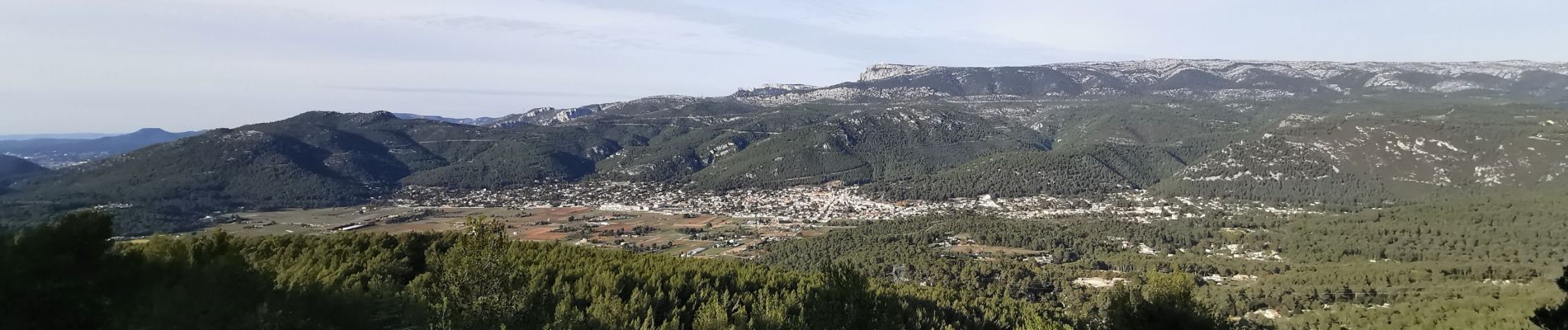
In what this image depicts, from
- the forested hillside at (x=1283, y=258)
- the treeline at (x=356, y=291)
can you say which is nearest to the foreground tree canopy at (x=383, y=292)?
the treeline at (x=356, y=291)

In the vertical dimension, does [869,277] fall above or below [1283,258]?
above

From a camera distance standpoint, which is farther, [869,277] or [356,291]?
[869,277]

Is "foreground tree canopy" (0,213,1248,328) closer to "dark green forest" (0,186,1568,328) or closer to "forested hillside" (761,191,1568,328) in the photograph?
"dark green forest" (0,186,1568,328)

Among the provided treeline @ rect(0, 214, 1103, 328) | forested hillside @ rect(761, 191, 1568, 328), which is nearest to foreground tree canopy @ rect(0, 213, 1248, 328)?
treeline @ rect(0, 214, 1103, 328)

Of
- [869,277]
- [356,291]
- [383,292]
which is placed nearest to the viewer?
[356,291]

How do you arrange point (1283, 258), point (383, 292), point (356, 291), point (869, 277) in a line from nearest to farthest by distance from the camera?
point (356, 291), point (383, 292), point (869, 277), point (1283, 258)

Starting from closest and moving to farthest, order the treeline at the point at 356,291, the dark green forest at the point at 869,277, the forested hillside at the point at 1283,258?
the treeline at the point at 356,291, the dark green forest at the point at 869,277, the forested hillside at the point at 1283,258

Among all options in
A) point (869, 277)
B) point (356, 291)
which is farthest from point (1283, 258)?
point (356, 291)

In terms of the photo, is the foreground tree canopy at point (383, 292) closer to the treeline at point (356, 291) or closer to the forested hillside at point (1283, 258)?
the treeline at point (356, 291)

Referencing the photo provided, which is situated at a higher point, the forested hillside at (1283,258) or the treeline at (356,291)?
the treeline at (356,291)

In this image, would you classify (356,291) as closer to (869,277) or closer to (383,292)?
(383,292)

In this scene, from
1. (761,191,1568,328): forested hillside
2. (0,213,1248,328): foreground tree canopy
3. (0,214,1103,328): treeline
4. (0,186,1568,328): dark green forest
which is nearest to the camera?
(0,214,1103,328): treeline

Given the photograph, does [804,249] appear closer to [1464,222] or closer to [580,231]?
[580,231]

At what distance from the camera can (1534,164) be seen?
374 ft
